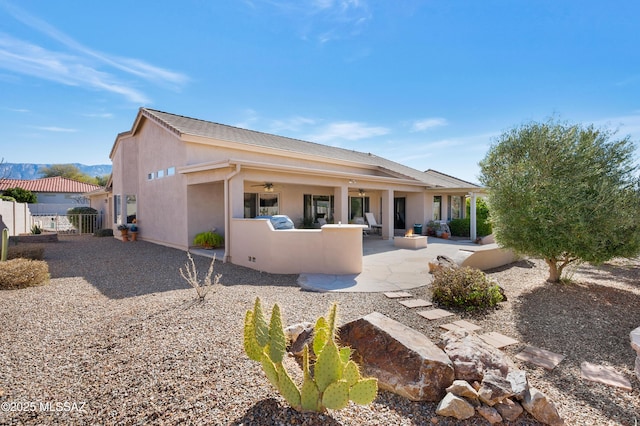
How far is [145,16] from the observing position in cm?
934

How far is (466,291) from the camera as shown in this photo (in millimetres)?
5852

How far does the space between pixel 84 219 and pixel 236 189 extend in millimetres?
17888

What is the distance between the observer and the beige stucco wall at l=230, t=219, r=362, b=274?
326 inches

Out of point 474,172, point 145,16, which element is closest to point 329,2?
point 145,16

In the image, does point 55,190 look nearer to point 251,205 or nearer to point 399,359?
point 251,205

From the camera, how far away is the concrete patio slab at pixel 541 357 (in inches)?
152

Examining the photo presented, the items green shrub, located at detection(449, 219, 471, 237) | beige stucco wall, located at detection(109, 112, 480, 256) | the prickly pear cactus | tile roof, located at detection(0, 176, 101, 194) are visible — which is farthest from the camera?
tile roof, located at detection(0, 176, 101, 194)

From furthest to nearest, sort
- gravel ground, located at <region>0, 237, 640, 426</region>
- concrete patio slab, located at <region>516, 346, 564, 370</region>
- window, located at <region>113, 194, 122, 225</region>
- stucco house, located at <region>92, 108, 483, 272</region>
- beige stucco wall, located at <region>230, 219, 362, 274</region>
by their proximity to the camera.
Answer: window, located at <region>113, 194, 122, 225</region>
stucco house, located at <region>92, 108, 483, 272</region>
beige stucco wall, located at <region>230, 219, 362, 274</region>
concrete patio slab, located at <region>516, 346, 564, 370</region>
gravel ground, located at <region>0, 237, 640, 426</region>

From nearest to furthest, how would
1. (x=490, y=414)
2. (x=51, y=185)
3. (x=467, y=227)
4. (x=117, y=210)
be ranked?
(x=490, y=414) → (x=117, y=210) → (x=467, y=227) → (x=51, y=185)

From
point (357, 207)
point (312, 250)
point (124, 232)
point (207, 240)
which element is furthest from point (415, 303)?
point (124, 232)

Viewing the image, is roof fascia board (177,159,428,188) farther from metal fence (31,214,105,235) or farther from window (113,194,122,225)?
metal fence (31,214,105,235)

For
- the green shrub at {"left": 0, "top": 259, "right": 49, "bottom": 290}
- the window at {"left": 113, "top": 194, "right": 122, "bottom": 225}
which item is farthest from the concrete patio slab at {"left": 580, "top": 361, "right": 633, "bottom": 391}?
the window at {"left": 113, "top": 194, "right": 122, "bottom": 225}

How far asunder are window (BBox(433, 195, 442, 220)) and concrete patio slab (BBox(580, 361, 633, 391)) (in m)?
16.4

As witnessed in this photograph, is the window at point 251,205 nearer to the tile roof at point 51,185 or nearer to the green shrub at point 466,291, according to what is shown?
the green shrub at point 466,291
